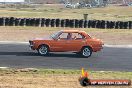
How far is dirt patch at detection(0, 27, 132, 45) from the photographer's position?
106 feet

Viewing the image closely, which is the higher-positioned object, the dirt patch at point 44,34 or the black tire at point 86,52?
the black tire at point 86,52

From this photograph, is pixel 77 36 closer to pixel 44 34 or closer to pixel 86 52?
pixel 86 52

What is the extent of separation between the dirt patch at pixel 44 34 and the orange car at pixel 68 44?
25.5 ft

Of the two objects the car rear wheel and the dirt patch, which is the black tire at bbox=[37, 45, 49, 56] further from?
the dirt patch

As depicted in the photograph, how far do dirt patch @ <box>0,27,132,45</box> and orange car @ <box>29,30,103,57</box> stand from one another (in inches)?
306

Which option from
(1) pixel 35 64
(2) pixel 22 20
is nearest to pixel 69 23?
(2) pixel 22 20

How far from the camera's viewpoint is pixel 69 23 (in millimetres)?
40375

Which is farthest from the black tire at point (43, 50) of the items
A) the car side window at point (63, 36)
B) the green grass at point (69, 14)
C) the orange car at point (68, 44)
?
the green grass at point (69, 14)

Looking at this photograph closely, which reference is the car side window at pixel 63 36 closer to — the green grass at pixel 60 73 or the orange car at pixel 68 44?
the orange car at pixel 68 44

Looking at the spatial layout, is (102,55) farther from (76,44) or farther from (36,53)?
(36,53)

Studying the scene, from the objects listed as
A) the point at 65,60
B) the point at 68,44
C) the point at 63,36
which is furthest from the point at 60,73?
the point at 63,36

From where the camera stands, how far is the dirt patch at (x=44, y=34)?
32.4 meters

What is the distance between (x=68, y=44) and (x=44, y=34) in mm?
11838

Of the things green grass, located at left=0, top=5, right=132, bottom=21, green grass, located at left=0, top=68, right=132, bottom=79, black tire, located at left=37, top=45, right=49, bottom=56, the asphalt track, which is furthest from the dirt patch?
green grass, located at left=0, top=5, right=132, bottom=21
